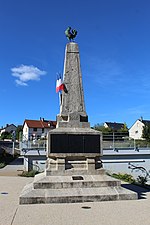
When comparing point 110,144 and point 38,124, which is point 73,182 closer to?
point 110,144

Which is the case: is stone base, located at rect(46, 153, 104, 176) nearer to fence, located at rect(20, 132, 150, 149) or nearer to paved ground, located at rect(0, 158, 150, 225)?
paved ground, located at rect(0, 158, 150, 225)

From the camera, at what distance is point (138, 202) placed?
22.7 feet

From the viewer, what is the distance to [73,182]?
744cm

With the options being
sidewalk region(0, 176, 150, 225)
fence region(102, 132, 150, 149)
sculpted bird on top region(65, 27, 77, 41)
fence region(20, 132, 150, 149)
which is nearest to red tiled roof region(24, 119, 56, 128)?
fence region(20, 132, 150, 149)

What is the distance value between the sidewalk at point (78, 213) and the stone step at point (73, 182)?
2.54 ft

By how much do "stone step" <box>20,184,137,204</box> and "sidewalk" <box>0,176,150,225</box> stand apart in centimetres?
24

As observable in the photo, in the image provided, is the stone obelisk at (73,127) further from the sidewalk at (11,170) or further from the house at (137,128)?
the house at (137,128)

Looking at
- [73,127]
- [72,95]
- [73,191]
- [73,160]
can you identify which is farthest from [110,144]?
[73,191]

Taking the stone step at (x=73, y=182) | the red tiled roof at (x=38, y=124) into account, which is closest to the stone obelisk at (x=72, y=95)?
the stone step at (x=73, y=182)

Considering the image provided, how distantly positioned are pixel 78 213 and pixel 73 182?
170 centimetres

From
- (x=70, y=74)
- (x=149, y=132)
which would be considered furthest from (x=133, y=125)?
(x=70, y=74)

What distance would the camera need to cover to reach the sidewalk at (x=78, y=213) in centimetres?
513

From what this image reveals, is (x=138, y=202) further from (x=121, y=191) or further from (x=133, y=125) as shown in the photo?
(x=133, y=125)

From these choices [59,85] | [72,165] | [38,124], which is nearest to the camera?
[72,165]
